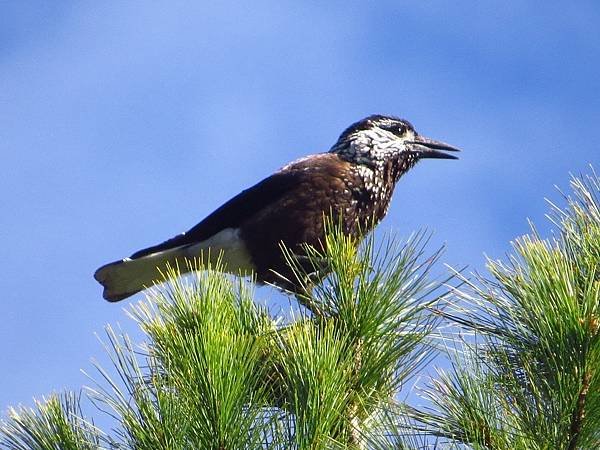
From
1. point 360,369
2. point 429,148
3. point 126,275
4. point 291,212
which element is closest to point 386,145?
point 429,148

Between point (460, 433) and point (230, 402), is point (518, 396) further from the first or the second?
point (230, 402)

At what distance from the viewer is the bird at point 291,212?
4.41 metres

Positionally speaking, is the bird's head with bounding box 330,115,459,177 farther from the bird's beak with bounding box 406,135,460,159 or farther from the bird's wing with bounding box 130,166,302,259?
→ the bird's wing with bounding box 130,166,302,259

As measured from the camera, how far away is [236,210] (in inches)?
188

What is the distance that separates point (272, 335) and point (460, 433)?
495mm

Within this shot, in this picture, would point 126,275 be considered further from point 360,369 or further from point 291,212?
point 360,369

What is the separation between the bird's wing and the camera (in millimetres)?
4637

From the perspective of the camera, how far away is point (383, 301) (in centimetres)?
251

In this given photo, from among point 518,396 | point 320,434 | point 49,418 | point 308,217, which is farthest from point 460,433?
point 308,217

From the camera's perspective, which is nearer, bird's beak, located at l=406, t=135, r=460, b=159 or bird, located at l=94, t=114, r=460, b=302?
bird, located at l=94, t=114, r=460, b=302

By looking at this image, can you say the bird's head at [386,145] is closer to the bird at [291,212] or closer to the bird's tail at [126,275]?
the bird at [291,212]

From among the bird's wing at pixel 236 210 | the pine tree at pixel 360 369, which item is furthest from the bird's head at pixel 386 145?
the pine tree at pixel 360 369

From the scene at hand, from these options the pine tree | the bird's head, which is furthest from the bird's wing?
the pine tree

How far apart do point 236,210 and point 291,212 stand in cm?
44
